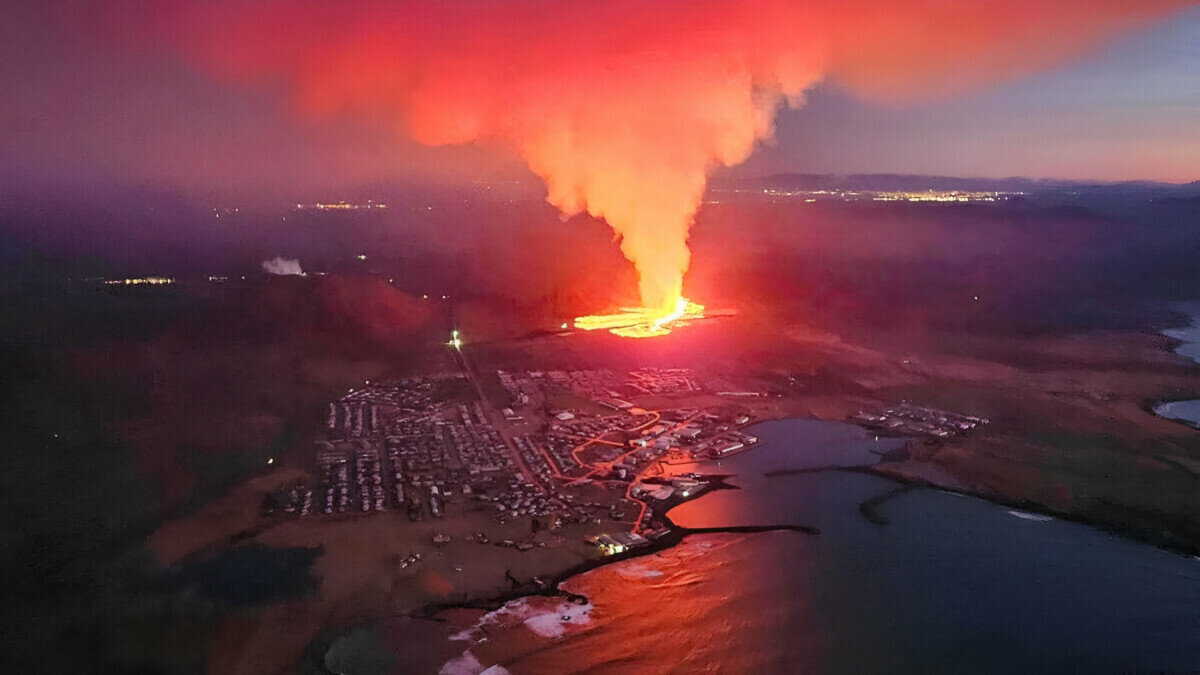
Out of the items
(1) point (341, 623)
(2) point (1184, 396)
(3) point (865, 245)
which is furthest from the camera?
(3) point (865, 245)

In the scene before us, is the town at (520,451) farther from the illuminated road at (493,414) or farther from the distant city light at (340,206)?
the distant city light at (340,206)

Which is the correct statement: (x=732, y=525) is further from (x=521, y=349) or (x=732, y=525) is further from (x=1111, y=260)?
(x=1111, y=260)

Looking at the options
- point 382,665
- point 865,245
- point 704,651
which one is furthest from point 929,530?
point 865,245

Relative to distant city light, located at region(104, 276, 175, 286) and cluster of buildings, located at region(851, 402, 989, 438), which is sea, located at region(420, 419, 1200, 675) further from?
distant city light, located at region(104, 276, 175, 286)

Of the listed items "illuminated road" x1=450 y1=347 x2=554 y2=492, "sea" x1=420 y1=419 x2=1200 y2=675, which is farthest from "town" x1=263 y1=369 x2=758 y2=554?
"sea" x1=420 y1=419 x2=1200 y2=675

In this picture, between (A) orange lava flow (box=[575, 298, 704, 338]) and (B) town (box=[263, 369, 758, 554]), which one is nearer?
(B) town (box=[263, 369, 758, 554])

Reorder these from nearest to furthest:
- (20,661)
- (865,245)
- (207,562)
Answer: (20,661) < (207,562) < (865,245)
